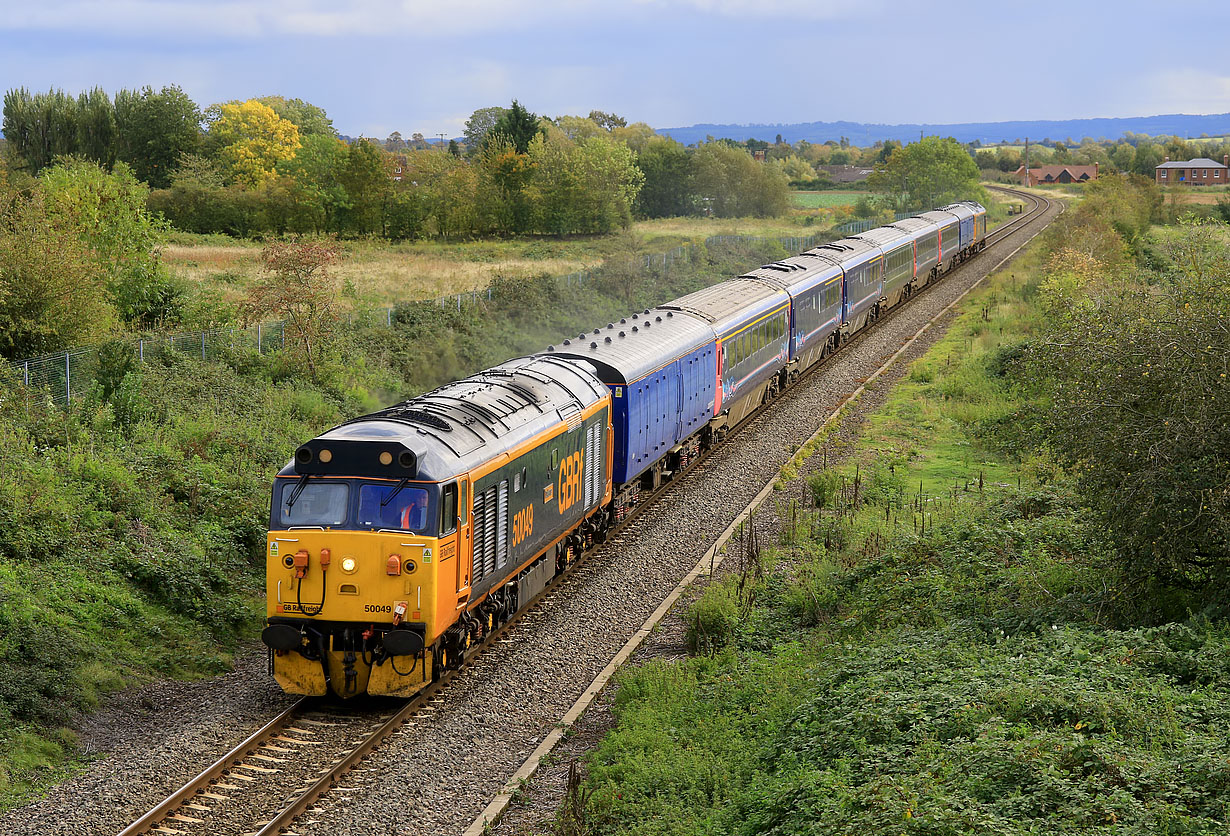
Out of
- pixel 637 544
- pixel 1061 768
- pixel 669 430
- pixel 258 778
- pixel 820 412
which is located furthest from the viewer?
pixel 820 412

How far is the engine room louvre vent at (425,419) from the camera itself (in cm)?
1427

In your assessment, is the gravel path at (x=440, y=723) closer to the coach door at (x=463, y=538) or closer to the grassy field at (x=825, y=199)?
the coach door at (x=463, y=538)

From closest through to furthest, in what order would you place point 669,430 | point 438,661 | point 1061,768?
point 1061,768
point 438,661
point 669,430

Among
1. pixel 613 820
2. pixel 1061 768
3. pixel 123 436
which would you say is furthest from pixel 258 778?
pixel 123 436

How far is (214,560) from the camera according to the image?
18578 millimetres

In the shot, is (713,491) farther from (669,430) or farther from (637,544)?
(637,544)

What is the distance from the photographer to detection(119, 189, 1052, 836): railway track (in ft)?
36.4

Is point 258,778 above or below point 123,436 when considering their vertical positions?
below

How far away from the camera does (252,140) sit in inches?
3415

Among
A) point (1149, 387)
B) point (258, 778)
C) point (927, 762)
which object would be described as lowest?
point (258, 778)

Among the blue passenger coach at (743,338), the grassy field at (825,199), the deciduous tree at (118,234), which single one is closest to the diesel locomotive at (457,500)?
the blue passenger coach at (743,338)

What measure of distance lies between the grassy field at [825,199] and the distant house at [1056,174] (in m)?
48.4

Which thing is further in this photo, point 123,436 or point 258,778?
point 123,436

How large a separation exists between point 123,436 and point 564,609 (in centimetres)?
960
